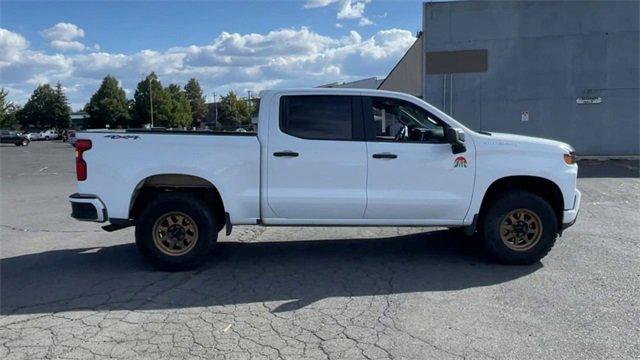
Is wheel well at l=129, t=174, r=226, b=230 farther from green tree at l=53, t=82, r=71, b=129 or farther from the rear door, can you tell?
green tree at l=53, t=82, r=71, b=129

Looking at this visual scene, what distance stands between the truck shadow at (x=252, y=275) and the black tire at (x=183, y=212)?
14 cm

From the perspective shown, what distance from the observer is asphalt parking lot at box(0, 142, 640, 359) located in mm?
4000

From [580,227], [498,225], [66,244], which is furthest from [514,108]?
[66,244]

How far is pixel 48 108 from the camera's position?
9294cm

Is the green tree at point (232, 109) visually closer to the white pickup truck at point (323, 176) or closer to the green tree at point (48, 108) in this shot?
the green tree at point (48, 108)

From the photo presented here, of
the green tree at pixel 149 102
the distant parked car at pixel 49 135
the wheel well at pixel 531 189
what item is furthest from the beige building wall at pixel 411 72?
the distant parked car at pixel 49 135

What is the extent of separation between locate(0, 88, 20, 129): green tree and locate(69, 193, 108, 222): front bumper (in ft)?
286

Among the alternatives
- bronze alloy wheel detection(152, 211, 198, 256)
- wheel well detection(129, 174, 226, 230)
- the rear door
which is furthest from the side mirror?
bronze alloy wheel detection(152, 211, 198, 256)

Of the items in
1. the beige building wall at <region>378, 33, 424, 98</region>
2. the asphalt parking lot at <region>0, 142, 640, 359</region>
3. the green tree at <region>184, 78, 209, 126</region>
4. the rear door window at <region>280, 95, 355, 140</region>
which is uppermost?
the green tree at <region>184, 78, 209, 126</region>

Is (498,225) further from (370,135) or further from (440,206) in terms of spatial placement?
(370,135)

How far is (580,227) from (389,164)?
4.12 meters

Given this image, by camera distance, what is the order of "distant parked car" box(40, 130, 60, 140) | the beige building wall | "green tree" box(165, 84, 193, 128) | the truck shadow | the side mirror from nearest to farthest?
the truck shadow → the side mirror → the beige building wall → "green tree" box(165, 84, 193, 128) → "distant parked car" box(40, 130, 60, 140)

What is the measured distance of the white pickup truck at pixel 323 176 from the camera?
228 inches

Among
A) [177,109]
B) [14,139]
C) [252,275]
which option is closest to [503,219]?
[252,275]
